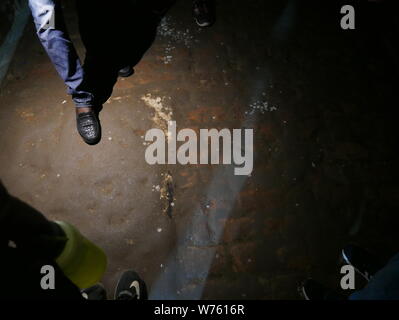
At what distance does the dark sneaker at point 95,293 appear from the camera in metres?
2.10

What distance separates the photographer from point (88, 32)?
10.5 feet

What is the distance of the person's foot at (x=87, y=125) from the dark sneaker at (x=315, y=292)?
2.26m

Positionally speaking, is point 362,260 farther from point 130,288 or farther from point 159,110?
point 159,110

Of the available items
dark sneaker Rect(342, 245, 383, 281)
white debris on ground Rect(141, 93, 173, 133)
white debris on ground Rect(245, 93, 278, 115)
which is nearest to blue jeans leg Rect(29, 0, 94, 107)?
white debris on ground Rect(141, 93, 173, 133)

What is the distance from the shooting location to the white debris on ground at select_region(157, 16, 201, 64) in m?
3.17

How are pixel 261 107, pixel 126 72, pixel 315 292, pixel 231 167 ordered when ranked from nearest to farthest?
pixel 315 292, pixel 231 167, pixel 261 107, pixel 126 72

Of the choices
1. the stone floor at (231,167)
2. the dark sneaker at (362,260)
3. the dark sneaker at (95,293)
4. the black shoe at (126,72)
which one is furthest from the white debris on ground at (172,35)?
the dark sneaker at (362,260)

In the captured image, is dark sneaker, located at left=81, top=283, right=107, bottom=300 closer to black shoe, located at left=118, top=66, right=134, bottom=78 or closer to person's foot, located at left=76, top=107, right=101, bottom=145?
person's foot, located at left=76, top=107, right=101, bottom=145

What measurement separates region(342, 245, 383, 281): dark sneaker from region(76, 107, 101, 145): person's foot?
2.47 metres

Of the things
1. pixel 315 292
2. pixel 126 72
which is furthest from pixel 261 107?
pixel 315 292

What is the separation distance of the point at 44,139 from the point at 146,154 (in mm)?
1037

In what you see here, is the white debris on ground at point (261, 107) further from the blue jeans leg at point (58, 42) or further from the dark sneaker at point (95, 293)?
the dark sneaker at point (95, 293)

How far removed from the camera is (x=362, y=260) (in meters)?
2.16

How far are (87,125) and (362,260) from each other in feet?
8.81
